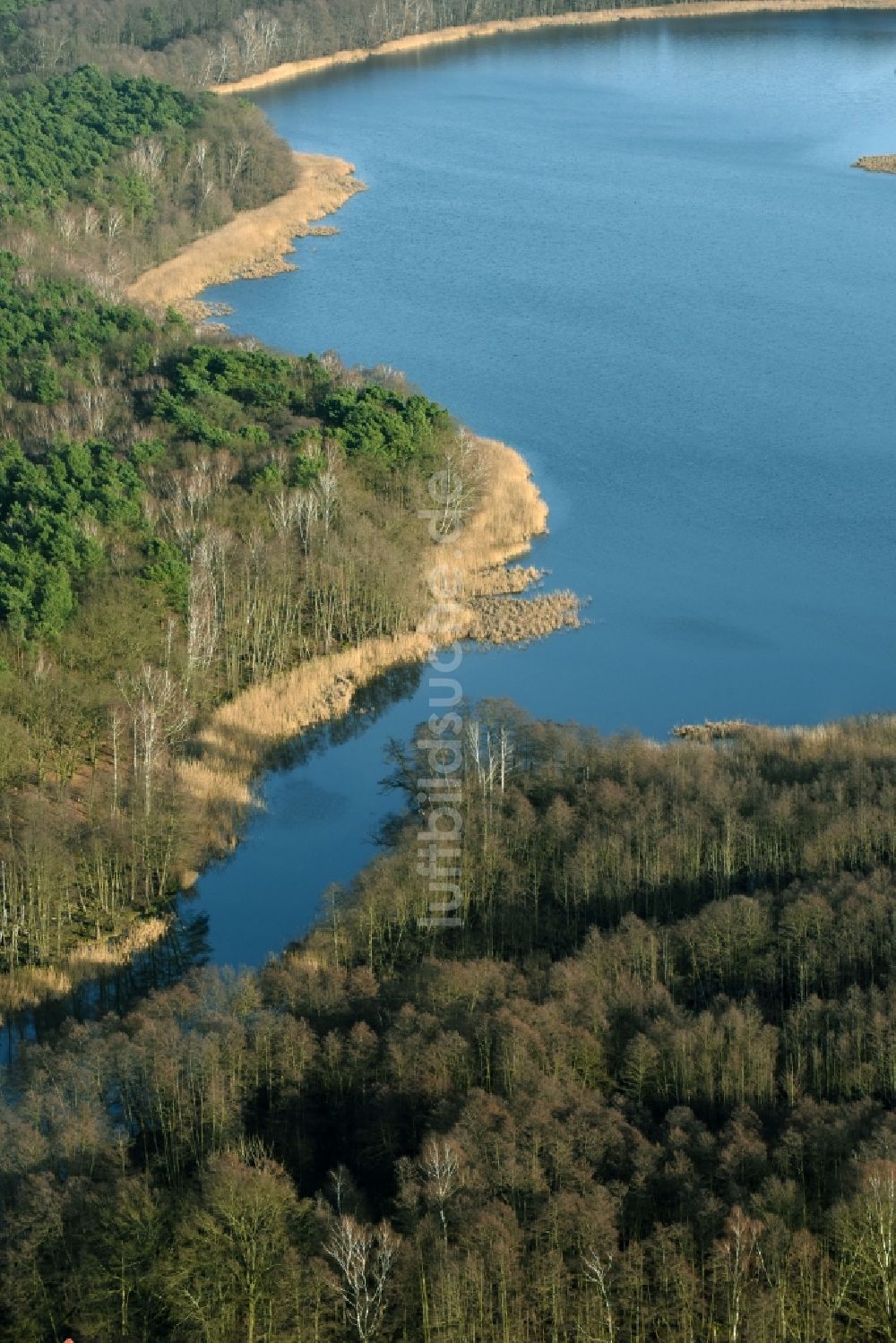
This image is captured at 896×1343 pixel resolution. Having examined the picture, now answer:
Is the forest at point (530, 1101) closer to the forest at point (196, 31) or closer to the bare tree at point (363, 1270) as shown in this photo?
the bare tree at point (363, 1270)

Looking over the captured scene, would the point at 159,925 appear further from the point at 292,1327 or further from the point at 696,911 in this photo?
the point at 292,1327

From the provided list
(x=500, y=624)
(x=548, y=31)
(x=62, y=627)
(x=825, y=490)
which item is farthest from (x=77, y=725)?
(x=548, y=31)

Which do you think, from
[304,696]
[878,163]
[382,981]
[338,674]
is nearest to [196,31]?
[878,163]

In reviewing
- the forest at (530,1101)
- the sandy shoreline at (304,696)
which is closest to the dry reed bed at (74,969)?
the sandy shoreline at (304,696)

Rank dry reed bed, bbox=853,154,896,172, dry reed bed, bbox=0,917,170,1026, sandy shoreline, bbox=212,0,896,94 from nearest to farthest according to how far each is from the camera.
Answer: dry reed bed, bbox=0,917,170,1026
dry reed bed, bbox=853,154,896,172
sandy shoreline, bbox=212,0,896,94

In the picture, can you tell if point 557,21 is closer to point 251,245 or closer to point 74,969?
point 251,245

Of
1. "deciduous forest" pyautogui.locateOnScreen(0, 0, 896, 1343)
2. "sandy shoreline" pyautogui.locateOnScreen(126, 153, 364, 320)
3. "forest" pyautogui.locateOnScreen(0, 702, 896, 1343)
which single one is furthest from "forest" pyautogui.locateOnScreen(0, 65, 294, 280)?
"forest" pyautogui.locateOnScreen(0, 702, 896, 1343)

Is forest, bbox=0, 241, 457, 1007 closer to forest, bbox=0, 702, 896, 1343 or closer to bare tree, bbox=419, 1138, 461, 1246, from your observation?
forest, bbox=0, 702, 896, 1343
